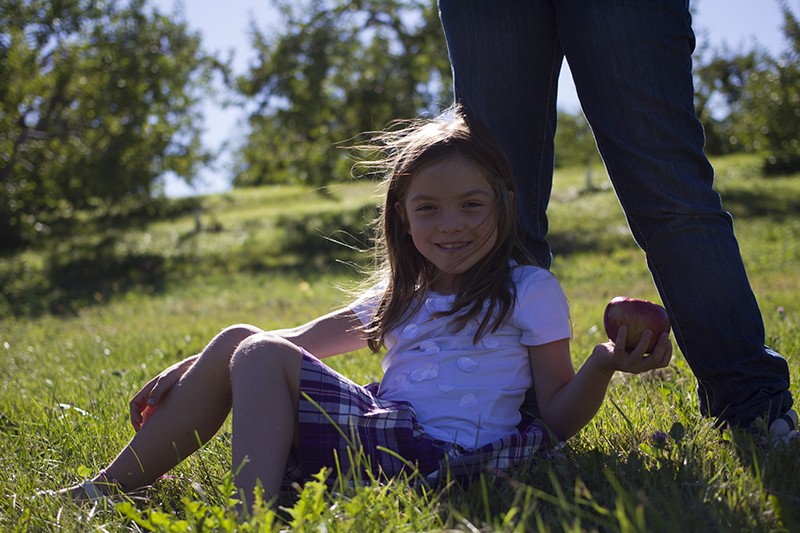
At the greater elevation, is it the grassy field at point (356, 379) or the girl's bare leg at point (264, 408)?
the girl's bare leg at point (264, 408)

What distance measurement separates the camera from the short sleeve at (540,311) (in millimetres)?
2289

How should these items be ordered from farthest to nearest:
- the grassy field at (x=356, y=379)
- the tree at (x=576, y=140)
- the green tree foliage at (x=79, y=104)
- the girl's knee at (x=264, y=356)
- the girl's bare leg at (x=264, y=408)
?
the tree at (x=576, y=140)
the green tree foliage at (x=79, y=104)
the girl's knee at (x=264, y=356)
the girl's bare leg at (x=264, y=408)
the grassy field at (x=356, y=379)

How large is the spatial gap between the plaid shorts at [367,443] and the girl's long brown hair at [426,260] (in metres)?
0.36

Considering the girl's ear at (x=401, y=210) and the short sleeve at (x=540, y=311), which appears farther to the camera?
the girl's ear at (x=401, y=210)

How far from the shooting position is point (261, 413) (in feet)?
6.52

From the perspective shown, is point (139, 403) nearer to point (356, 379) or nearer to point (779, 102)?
point (356, 379)

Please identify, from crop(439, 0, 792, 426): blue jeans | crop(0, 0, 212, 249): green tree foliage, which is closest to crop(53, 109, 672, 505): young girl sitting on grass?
crop(439, 0, 792, 426): blue jeans

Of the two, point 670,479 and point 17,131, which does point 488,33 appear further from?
point 17,131

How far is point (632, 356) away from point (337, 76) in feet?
49.7

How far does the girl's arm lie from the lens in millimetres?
2072

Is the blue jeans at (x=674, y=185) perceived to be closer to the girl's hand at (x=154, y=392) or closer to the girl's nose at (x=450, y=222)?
the girl's nose at (x=450, y=222)

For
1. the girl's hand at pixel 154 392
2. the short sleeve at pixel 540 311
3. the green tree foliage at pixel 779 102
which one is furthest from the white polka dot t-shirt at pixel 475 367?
the green tree foliage at pixel 779 102

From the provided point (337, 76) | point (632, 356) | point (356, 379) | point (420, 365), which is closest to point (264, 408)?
point (420, 365)

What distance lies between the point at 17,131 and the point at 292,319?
1037cm
